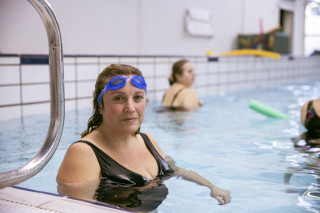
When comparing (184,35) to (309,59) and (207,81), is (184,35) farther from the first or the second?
(309,59)

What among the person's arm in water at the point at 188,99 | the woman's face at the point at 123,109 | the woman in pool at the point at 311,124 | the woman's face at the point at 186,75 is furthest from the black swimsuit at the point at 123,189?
the woman's face at the point at 186,75

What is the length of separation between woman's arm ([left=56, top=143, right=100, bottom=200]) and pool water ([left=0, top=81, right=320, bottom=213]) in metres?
0.32

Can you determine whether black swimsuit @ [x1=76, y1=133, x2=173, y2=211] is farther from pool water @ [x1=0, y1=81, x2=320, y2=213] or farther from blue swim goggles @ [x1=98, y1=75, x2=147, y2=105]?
blue swim goggles @ [x1=98, y1=75, x2=147, y2=105]

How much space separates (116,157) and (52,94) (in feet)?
1.63

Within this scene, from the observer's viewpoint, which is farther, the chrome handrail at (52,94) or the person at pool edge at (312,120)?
the person at pool edge at (312,120)

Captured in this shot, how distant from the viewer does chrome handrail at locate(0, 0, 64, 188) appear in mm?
1404

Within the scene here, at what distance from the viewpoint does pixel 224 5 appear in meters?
8.66

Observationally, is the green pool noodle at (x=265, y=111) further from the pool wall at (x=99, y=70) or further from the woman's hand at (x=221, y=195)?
the woman's hand at (x=221, y=195)

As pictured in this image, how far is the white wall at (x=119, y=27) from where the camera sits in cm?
446

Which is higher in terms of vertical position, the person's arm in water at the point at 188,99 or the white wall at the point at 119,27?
the white wall at the point at 119,27

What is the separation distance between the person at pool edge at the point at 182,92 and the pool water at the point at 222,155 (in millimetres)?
188

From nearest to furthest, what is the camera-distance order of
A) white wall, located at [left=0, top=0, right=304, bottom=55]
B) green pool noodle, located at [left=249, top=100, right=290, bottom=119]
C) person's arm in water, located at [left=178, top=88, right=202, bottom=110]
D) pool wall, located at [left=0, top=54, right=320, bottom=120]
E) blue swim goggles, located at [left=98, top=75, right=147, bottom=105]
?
blue swim goggles, located at [left=98, top=75, right=147, bottom=105] < pool wall, located at [left=0, top=54, right=320, bottom=120] < white wall, located at [left=0, top=0, right=304, bottom=55] < green pool noodle, located at [left=249, top=100, right=290, bottom=119] < person's arm in water, located at [left=178, top=88, right=202, bottom=110]

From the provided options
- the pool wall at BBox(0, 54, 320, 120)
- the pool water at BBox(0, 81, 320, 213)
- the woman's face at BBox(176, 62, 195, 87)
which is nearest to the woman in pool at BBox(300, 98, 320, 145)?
the pool water at BBox(0, 81, 320, 213)

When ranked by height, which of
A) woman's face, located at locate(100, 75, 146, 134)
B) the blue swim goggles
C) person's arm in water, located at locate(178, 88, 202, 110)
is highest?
the blue swim goggles
